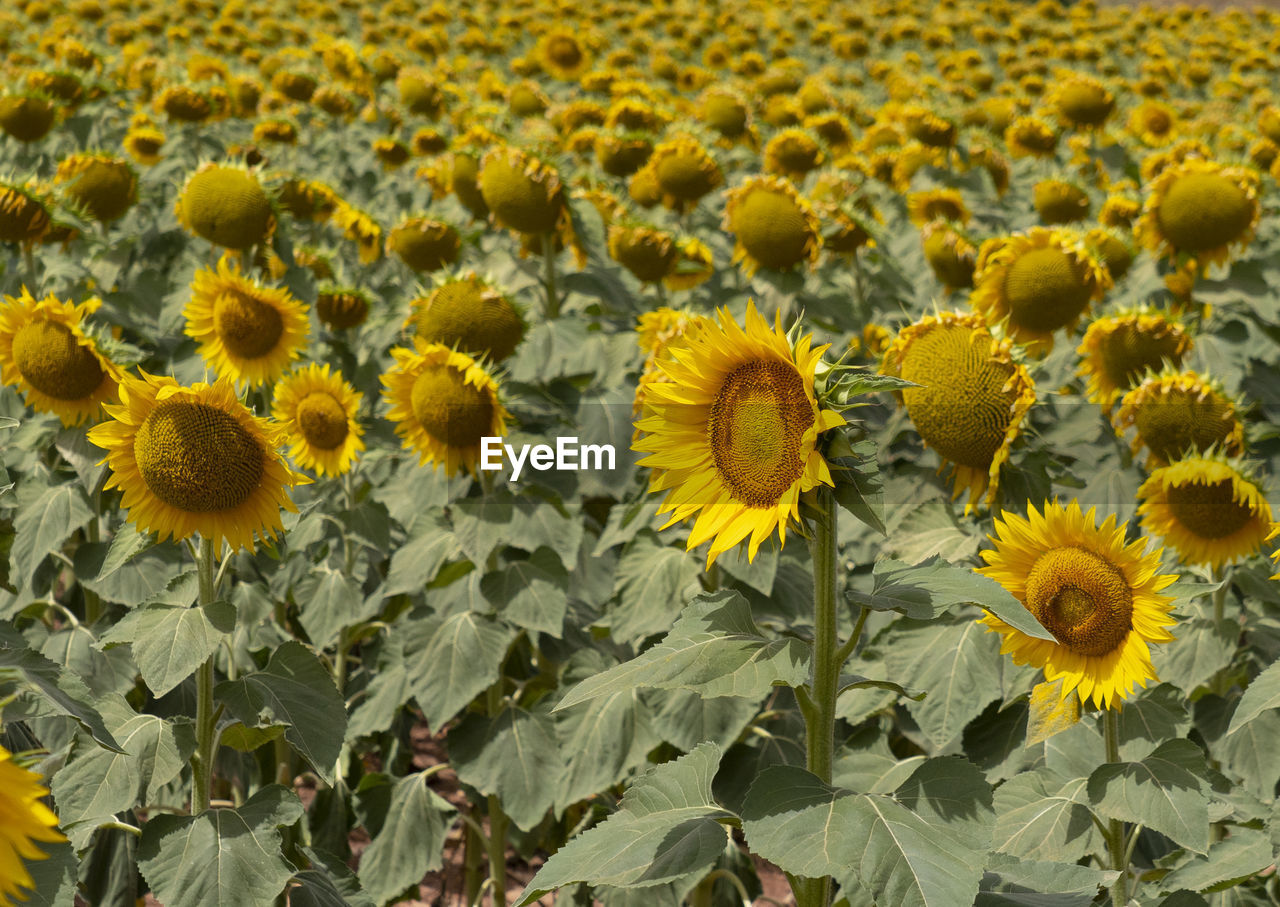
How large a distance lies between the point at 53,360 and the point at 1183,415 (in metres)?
2.83

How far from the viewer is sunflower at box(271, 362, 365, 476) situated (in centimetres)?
350

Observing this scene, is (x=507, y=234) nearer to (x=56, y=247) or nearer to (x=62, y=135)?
(x=56, y=247)

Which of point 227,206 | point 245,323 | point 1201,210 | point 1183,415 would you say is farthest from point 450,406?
point 1201,210

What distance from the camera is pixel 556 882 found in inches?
66.0

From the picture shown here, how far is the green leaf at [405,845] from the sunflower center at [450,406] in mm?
1022

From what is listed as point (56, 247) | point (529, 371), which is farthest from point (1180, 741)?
point (56, 247)

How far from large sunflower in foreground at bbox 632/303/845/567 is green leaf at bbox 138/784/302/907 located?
1.21m

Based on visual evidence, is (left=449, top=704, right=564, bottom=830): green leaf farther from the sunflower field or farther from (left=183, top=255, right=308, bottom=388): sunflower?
(left=183, top=255, right=308, bottom=388): sunflower

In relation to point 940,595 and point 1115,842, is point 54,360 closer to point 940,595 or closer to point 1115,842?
point 940,595

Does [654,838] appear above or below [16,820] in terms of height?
below

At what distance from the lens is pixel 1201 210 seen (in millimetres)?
4180

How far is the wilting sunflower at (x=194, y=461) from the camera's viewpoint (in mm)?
2354

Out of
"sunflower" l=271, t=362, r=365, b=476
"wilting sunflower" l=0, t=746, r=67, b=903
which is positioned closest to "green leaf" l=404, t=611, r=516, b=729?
"sunflower" l=271, t=362, r=365, b=476

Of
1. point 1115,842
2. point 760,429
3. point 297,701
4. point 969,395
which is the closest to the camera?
point 760,429
